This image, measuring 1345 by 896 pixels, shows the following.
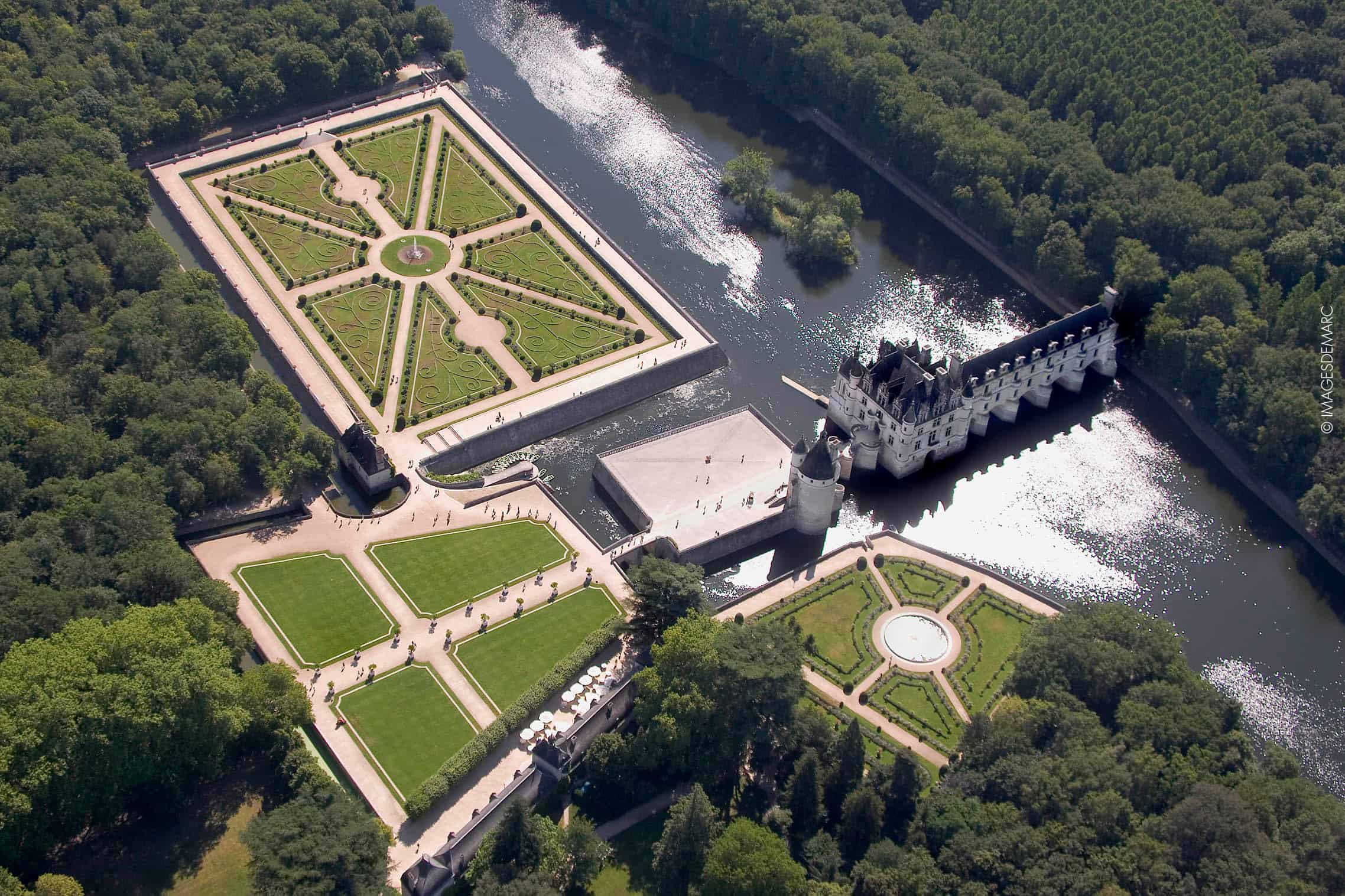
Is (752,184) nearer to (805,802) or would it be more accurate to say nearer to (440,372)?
(440,372)

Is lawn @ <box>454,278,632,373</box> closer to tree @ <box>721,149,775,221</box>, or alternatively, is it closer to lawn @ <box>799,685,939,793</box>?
tree @ <box>721,149,775,221</box>

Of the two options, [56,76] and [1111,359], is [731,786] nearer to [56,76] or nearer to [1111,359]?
[1111,359]

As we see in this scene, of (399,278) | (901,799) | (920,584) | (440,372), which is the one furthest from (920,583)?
(399,278)

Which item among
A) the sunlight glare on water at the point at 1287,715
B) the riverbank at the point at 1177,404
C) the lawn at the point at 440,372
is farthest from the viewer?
the lawn at the point at 440,372

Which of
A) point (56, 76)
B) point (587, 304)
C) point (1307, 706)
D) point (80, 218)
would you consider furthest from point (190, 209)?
point (1307, 706)

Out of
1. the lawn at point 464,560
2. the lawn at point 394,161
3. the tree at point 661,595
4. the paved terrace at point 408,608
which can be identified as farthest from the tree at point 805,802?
the lawn at point 394,161

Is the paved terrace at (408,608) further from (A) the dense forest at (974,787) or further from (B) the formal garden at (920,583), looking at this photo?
(B) the formal garden at (920,583)

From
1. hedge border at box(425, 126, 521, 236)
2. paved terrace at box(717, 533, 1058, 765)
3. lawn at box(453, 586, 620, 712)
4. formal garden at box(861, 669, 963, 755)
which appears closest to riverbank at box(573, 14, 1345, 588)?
paved terrace at box(717, 533, 1058, 765)
